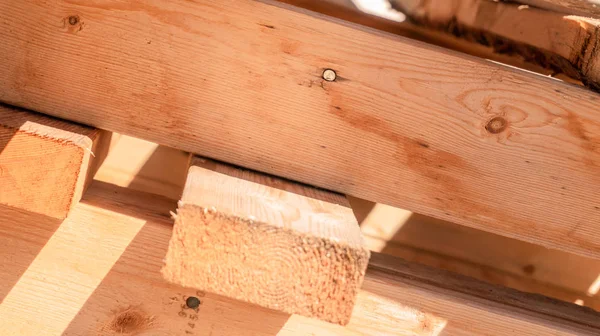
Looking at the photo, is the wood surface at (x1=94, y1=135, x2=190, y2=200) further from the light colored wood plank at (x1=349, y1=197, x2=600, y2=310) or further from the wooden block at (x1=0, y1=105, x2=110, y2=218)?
the wooden block at (x1=0, y1=105, x2=110, y2=218)

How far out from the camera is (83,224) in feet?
4.35

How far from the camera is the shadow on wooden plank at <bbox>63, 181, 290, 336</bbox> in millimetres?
1339

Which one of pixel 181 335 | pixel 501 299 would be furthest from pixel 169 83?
pixel 501 299

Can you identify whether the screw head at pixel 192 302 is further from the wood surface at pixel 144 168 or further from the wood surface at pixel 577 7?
the wood surface at pixel 577 7

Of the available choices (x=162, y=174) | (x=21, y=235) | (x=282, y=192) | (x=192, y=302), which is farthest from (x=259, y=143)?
(x=162, y=174)

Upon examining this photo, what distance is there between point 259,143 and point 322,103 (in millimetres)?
145

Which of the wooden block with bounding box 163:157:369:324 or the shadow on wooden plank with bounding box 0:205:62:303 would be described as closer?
the wooden block with bounding box 163:157:369:324

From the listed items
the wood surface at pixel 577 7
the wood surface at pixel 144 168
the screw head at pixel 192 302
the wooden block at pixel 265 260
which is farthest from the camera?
the wood surface at pixel 144 168

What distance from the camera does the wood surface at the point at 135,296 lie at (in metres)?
1.33

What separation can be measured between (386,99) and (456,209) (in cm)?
26

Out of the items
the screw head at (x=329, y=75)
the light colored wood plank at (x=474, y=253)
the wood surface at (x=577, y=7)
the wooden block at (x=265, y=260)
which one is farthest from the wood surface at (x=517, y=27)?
the wooden block at (x=265, y=260)

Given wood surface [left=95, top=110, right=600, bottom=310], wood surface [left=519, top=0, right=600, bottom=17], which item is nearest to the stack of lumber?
wood surface [left=519, top=0, right=600, bottom=17]

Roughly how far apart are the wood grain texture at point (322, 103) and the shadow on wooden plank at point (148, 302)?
160mm

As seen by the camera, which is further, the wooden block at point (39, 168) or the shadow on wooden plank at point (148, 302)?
the shadow on wooden plank at point (148, 302)
